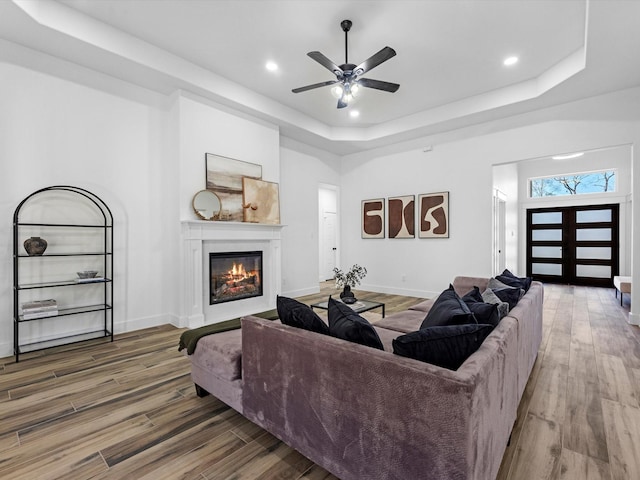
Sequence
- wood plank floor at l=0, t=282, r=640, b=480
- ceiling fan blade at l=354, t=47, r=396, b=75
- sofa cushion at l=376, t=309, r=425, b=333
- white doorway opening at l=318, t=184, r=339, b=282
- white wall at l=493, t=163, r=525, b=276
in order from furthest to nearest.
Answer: white doorway opening at l=318, t=184, r=339, b=282 → white wall at l=493, t=163, r=525, b=276 → ceiling fan blade at l=354, t=47, r=396, b=75 → sofa cushion at l=376, t=309, r=425, b=333 → wood plank floor at l=0, t=282, r=640, b=480

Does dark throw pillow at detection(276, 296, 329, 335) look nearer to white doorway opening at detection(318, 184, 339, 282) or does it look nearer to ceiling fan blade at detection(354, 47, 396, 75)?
ceiling fan blade at detection(354, 47, 396, 75)

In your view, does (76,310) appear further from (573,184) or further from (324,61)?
(573,184)

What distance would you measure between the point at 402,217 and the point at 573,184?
15.2ft

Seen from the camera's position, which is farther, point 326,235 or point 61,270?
point 326,235

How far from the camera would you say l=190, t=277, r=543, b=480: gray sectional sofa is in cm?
113

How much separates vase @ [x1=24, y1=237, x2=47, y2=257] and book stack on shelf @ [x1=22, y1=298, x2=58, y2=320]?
1.60 feet

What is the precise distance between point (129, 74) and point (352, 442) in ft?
14.4

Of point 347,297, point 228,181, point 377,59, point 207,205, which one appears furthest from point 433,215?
point 207,205

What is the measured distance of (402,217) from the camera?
6.36 metres

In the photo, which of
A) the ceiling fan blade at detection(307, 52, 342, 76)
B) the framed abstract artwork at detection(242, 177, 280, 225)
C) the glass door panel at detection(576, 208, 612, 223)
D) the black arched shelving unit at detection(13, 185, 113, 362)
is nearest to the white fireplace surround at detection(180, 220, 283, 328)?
the framed abstract artwork at detection(242, 177, 280, 225)

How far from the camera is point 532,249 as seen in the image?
824 cm

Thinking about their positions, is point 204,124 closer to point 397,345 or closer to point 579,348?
point 397,345

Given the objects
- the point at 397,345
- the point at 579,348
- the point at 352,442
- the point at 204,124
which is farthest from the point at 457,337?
the point at 204,124

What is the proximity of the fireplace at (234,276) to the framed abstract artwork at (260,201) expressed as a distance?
0.56 m
